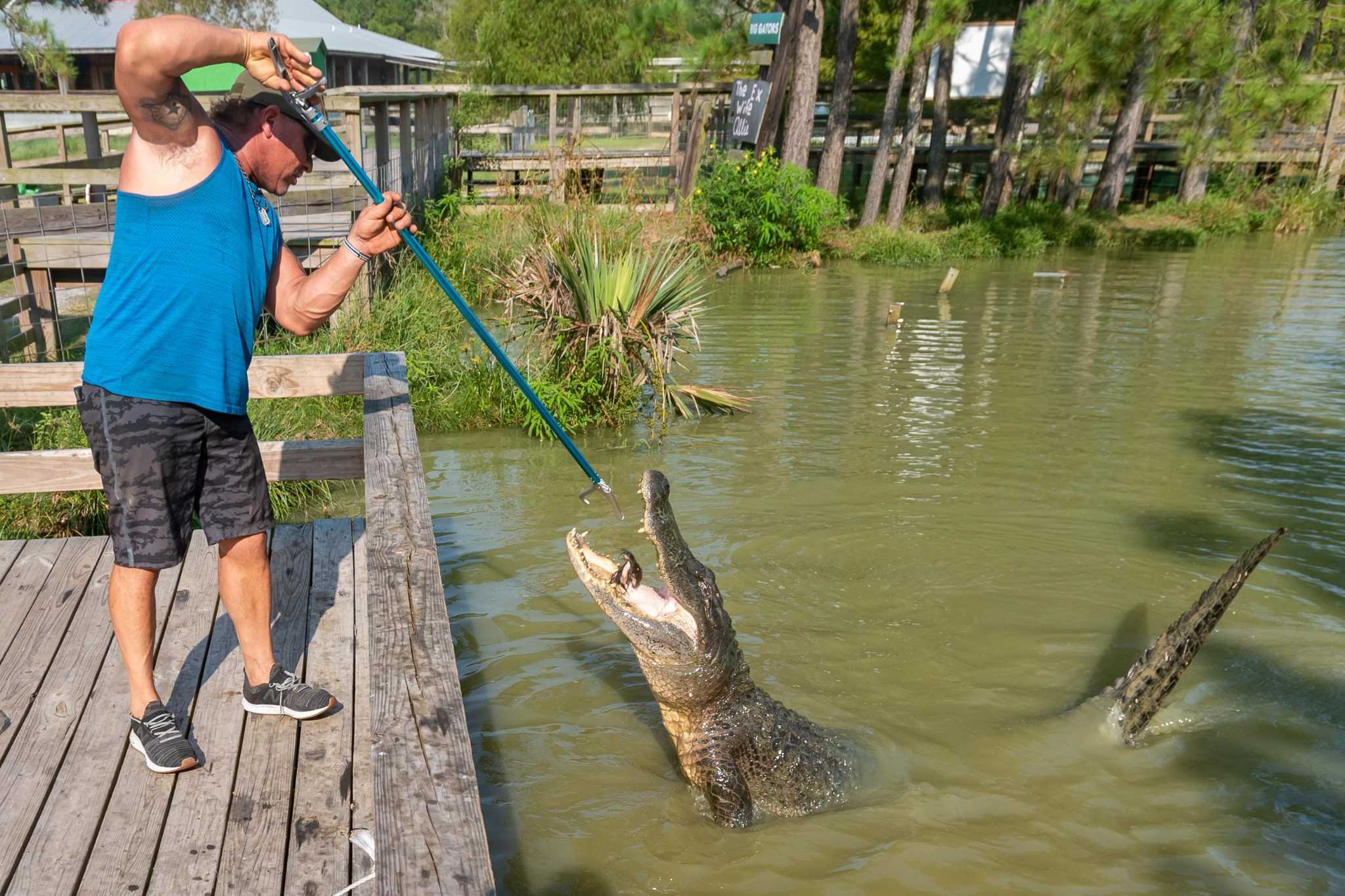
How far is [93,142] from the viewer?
34.8 ft

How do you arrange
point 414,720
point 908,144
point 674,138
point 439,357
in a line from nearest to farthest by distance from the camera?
1. point 414,720
2. point 439,357
3. point 674,138
4. point 908,144

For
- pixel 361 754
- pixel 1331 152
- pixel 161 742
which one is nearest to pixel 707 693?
pixel 361 754

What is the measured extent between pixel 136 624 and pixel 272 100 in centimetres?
154

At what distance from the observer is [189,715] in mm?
3100

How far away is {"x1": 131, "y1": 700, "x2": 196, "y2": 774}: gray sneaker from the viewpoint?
2781mm

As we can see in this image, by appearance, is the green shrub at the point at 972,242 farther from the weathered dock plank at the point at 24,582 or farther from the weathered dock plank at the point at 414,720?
the weathered dock plank at the point at 414,720

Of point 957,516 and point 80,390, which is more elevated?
point 80,390

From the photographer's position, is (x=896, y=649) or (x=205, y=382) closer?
(x=205, y=382)

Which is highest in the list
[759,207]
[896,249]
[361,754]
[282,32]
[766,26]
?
[282,32]

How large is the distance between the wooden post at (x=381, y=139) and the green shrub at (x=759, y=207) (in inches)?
254

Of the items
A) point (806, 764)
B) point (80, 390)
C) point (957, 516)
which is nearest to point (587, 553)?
point (806, 764)

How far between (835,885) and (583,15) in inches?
1085

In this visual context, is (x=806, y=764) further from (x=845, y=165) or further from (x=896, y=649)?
(x=845, y=165)

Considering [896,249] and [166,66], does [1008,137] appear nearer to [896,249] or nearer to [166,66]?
[896,249]
